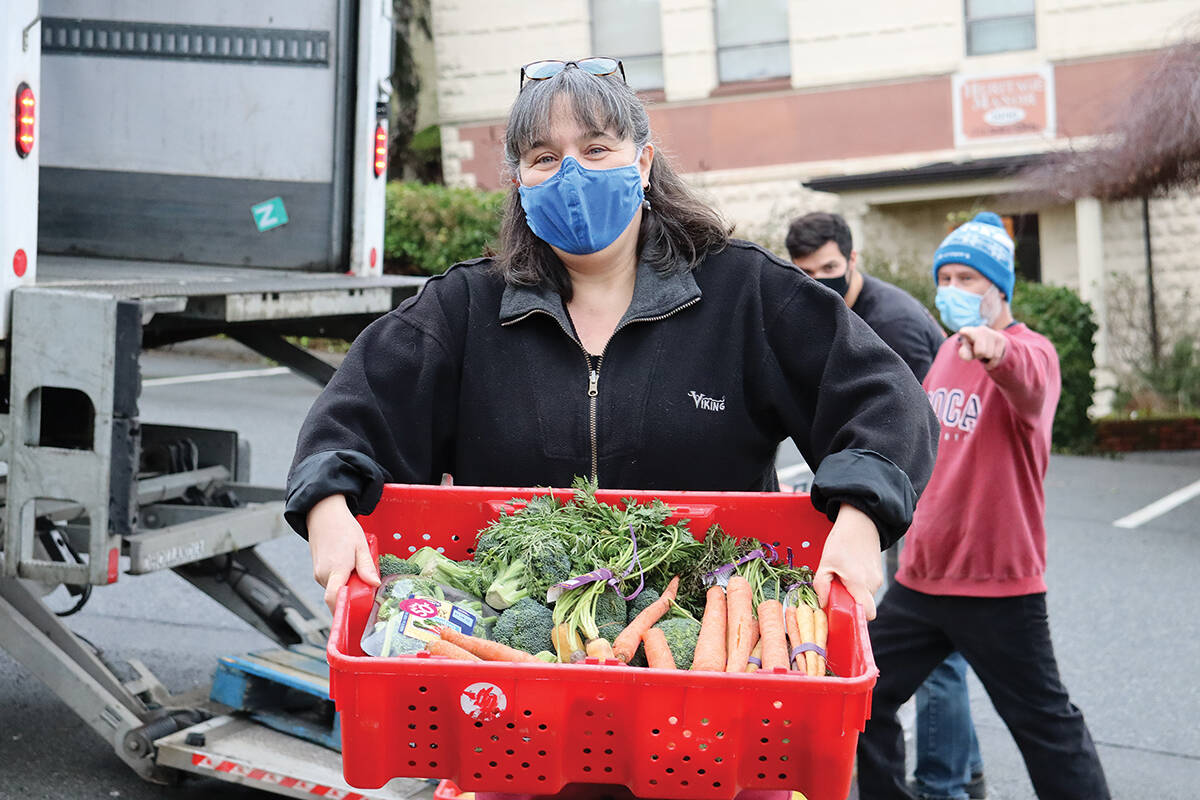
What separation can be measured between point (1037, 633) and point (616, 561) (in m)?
2.12

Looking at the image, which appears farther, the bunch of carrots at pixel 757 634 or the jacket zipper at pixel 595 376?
the jacket zipper at pixel 595 376

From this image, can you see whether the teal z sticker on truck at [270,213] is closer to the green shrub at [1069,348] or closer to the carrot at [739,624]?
the carrot at [739,624]

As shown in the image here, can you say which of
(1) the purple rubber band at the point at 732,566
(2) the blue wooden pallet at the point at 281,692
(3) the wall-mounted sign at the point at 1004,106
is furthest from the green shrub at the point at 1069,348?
(1) the purple rubber band at the point at 732,566

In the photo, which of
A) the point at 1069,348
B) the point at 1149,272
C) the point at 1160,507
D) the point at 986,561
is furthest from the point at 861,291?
the point at 1149,272

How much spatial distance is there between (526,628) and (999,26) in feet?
58.1

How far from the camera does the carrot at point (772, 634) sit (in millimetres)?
2289

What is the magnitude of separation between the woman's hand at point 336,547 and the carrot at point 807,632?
749 millimetres

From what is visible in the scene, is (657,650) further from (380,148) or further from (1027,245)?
(1027,245)

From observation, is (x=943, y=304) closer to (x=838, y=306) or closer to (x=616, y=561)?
(x=838, y=306)

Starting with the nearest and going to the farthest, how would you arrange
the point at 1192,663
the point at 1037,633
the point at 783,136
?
the point at 1037,633, the point at 1192,663, the point at 783,136

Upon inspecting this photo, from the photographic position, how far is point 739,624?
96.7 inches

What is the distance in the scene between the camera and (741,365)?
9.00ft

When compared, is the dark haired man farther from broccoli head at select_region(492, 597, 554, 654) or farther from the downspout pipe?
the downspout pipe

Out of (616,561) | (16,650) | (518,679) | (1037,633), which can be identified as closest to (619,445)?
(616,561)
